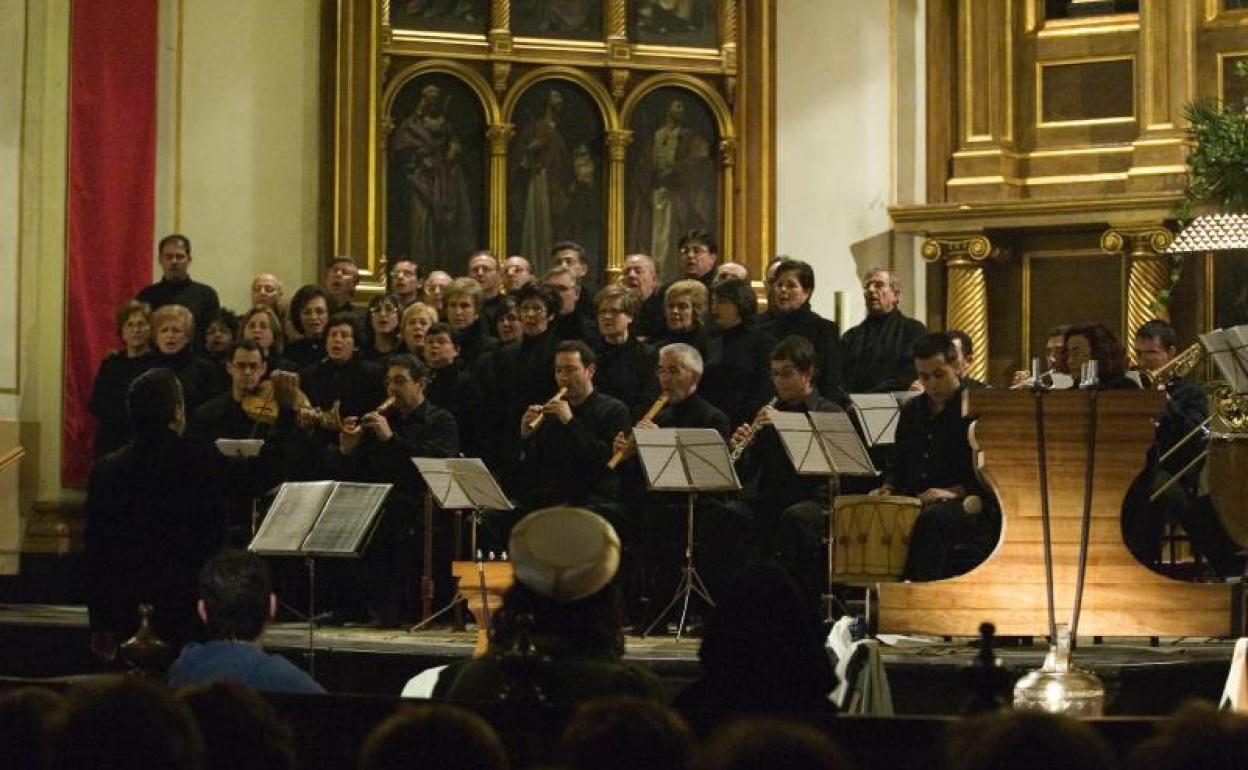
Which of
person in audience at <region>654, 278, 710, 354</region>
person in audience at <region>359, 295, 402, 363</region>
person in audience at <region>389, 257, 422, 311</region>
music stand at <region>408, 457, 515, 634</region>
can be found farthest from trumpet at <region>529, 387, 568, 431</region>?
person in audience at <region>389, 257, 422, 311</region>

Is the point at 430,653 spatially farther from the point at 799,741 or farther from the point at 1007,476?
the point at 799,741

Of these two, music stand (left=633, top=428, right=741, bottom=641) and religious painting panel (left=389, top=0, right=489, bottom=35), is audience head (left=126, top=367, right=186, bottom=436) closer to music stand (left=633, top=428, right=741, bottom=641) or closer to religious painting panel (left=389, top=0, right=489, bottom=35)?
music stand (left=633, top=428, right=741, bottom=641)

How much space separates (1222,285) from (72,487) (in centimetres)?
664

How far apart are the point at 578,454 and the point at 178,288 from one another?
3046 mm

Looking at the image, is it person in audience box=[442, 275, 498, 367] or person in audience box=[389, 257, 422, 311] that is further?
person in audience box=[389, 257, 422, 311]

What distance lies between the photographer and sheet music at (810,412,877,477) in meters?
8.54

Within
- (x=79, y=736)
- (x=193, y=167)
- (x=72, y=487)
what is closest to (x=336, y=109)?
(x=193, y=167)

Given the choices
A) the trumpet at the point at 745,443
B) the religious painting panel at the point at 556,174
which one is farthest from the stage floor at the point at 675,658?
the religious painting panel at the point at 556,174

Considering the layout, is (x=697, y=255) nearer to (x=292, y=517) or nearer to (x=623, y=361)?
(x=623, y=361)

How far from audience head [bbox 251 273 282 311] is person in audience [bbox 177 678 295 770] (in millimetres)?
8518

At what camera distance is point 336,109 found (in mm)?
12719

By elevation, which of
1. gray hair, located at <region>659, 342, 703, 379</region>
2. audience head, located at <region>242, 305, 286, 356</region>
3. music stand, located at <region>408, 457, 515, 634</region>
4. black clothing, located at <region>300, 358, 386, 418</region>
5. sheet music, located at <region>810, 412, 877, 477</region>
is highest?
audience head, located at <region>242, 305, 286, 356</region>

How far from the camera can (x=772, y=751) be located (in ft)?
7.66

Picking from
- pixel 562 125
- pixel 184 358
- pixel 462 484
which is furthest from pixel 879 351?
pixel 184 358
